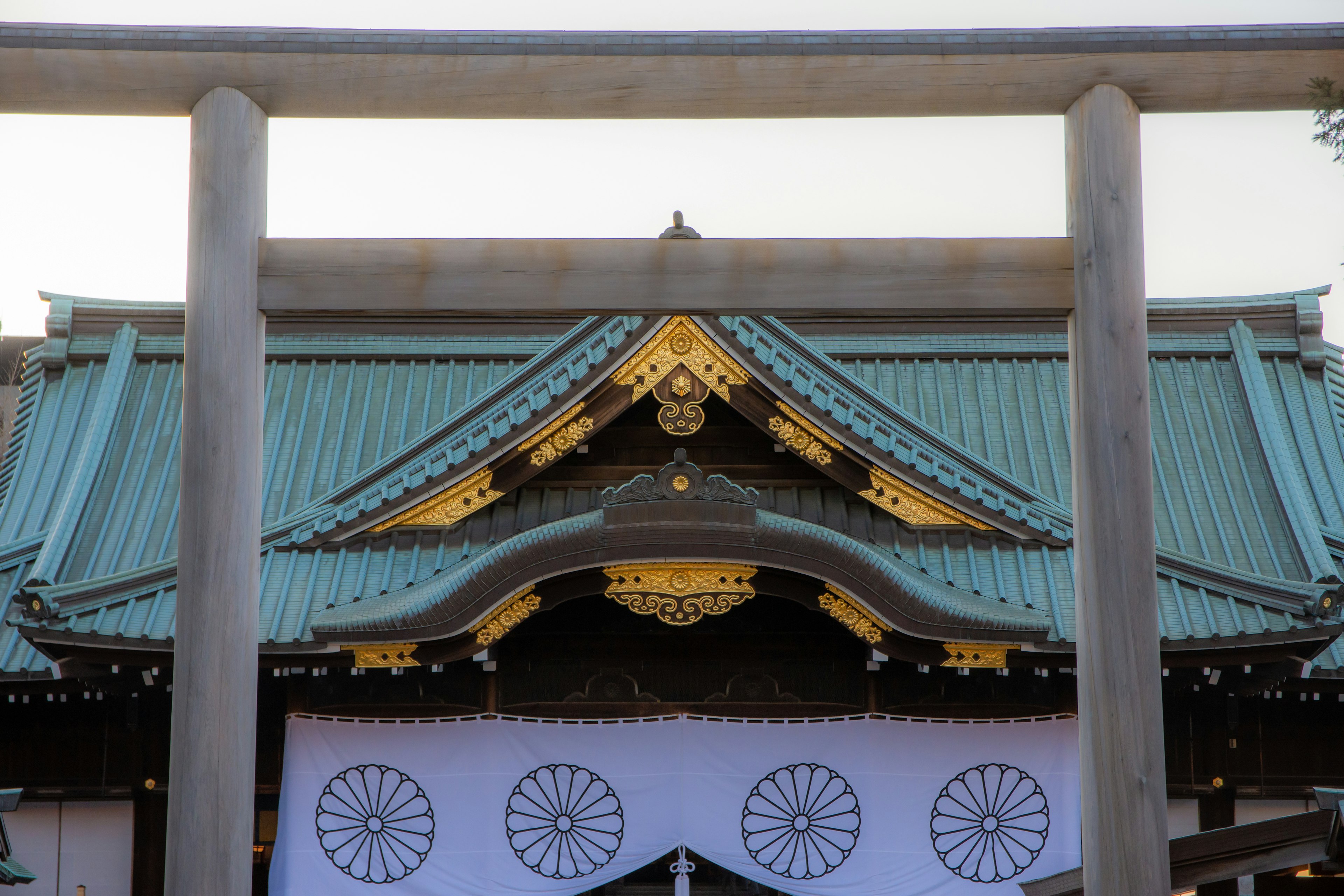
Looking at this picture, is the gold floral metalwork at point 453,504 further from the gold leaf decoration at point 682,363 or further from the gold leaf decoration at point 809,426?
the gold leaf decoration at point 809,426

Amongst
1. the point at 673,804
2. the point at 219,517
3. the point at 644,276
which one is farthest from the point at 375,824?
the point at 644,276

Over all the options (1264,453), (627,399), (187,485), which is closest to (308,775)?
(627,399)

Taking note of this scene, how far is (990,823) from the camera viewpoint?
25.3ft

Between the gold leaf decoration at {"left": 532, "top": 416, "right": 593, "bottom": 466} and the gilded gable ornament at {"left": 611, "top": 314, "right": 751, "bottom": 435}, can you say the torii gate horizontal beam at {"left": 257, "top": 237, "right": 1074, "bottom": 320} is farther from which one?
the gold leaf decoration at {"left": 532, "top": 416, "right": 593, "bottom": 466}

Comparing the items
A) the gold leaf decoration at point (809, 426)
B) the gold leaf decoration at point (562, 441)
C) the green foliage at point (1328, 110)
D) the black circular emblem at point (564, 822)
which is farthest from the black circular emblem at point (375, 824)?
the green foliage at point (1328, 110)

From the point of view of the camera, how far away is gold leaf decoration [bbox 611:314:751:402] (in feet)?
24.6

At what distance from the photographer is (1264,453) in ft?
31.4

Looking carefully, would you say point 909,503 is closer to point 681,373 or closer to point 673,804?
point 681,373

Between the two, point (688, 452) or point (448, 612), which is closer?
point (448, 612)

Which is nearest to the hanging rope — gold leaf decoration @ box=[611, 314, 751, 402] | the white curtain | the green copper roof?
the white curtain

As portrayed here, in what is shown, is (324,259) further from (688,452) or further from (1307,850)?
(1307,850)

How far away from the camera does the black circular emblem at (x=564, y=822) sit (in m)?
7.66

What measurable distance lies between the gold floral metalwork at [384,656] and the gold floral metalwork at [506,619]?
0.40 m

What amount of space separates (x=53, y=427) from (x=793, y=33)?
26.4 ft
